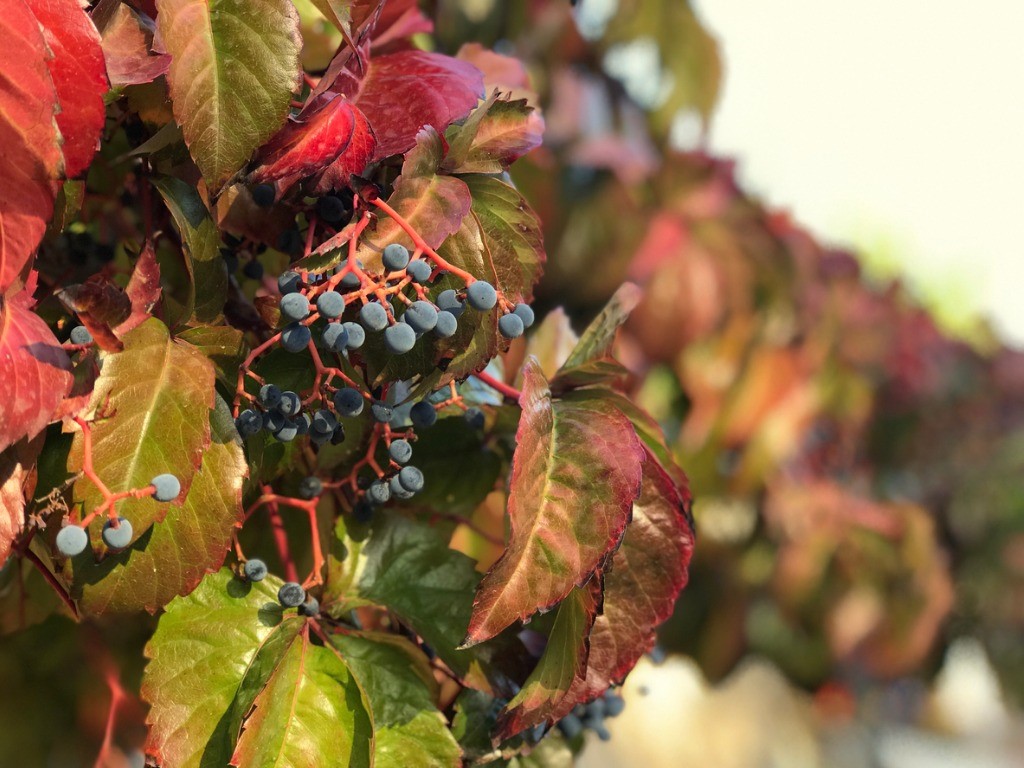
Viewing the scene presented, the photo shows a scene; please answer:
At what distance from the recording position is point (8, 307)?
0.38 meters

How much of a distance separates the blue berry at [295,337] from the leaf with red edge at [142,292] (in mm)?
68

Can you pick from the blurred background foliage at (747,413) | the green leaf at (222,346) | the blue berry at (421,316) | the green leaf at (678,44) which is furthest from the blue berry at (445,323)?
the green leaf at (678,44)

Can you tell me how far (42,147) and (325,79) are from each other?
0.14m

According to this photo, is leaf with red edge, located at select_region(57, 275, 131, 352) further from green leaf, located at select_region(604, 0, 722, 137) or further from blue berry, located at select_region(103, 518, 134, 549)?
green leaf, located at select_region(604, 0, 722, 137)

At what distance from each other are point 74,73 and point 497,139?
8.1 inches

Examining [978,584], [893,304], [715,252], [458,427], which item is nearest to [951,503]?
[978,584]

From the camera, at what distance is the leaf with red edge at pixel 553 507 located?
422mm

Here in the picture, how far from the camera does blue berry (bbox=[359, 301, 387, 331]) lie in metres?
0.41

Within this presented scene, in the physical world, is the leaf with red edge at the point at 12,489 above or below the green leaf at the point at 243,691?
above

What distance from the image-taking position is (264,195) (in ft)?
1.58

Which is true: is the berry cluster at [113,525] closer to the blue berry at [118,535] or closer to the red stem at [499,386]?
the blue berry at [118,535]

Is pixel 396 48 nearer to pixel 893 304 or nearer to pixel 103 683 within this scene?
pixel 103 683

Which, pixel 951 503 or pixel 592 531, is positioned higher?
pixel 592 531

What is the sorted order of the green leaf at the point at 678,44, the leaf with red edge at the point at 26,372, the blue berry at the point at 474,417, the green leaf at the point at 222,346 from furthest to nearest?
the green leaf at the point at 678,44 < the blue berry at the point at 474,417 < the green leaf at the point at 222,346 < the leaf with red edge at the point at 26,372
